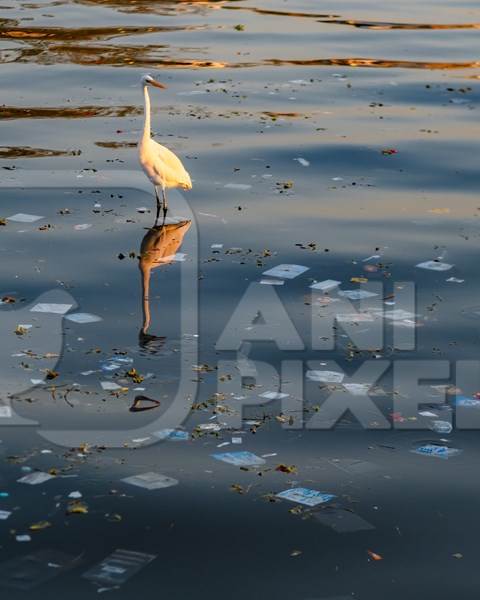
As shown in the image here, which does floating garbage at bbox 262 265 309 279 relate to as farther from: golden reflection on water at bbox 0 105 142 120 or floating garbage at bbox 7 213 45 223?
golden reflection on water at bbox 0 105 142 120

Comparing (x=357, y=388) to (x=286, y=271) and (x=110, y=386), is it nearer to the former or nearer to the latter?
(x=110, y=386)

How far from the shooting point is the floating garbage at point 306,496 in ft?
20.4

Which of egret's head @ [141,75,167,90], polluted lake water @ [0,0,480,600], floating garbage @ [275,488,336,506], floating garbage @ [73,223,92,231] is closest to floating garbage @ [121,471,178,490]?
polluted lake water @ [0,0,480,600]

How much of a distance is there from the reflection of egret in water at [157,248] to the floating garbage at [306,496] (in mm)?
2549

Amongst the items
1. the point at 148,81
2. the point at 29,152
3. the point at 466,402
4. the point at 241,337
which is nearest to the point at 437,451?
the point at 466,402

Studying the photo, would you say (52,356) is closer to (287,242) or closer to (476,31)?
(287,242)

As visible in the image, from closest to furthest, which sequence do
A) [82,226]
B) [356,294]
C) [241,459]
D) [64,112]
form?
[241,459] < [356,294] < [82,226] < [64,112]

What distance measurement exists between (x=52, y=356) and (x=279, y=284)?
212 cm

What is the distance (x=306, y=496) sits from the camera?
6.27 m

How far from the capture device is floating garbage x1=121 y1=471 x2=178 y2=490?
6.35 meters

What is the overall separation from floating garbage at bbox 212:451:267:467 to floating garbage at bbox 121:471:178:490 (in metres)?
0.34

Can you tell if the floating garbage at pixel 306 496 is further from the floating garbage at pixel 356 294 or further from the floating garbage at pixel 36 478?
the floating garbage at pixel 356 294

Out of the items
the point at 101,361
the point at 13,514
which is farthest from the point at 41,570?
the point at 101,361

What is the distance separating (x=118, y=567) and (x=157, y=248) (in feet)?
15.4
